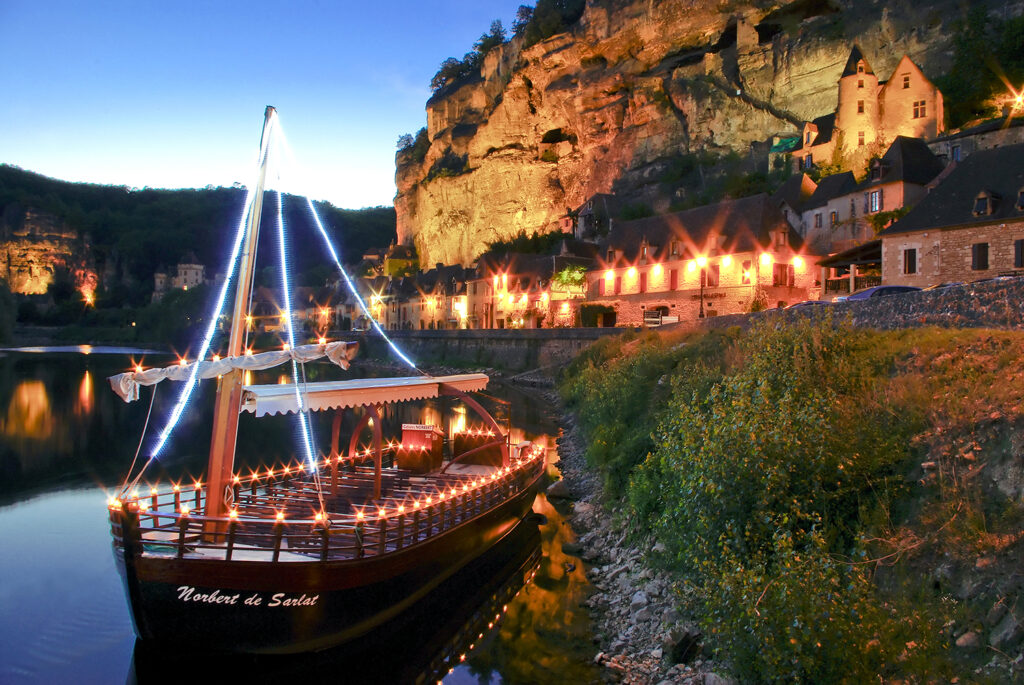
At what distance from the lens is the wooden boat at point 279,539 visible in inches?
347

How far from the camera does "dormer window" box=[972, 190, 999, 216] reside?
26.0m

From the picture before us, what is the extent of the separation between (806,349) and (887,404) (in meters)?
1.66

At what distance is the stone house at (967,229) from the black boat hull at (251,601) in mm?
26921

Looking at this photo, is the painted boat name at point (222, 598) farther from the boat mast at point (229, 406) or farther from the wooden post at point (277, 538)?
the boat mast at point (229, 406)

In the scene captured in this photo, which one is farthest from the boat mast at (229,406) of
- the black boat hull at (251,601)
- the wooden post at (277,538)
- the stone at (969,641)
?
the stone at (969,641)

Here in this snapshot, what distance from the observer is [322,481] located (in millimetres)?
13781

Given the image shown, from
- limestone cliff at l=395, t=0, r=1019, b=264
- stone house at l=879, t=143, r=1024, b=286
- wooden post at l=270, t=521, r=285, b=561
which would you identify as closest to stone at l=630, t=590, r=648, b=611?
wooden post at l=270, t=521, r=285, b=561

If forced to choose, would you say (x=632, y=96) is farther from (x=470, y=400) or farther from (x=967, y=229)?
(x=470, y=400)

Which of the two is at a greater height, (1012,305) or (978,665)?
(1012,305)

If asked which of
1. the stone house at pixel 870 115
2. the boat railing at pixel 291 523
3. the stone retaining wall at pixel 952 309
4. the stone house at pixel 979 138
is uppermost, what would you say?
the stone house at pixel 870 115

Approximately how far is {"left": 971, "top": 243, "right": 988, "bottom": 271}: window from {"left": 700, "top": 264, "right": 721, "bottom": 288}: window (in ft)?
56.5

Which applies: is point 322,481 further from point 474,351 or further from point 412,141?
point 412,141

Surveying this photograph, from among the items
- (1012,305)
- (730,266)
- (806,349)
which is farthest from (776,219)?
(806,349)

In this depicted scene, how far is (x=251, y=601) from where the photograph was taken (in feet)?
29.3
